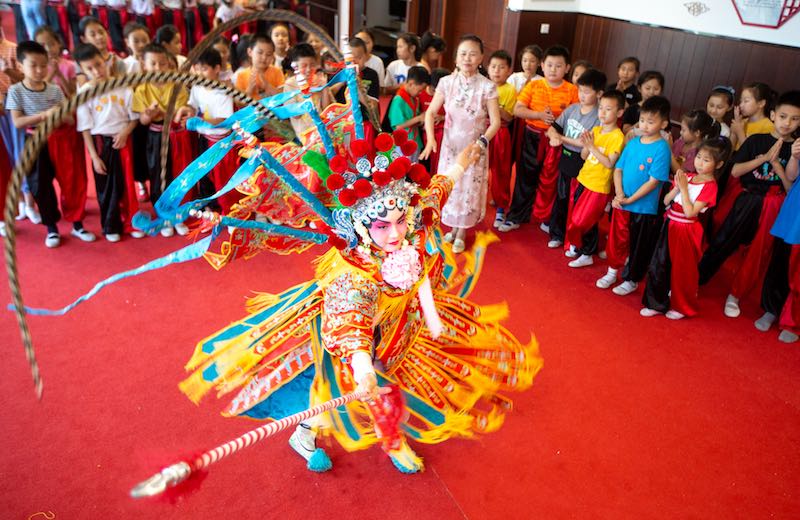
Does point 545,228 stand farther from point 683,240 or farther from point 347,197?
point 347,197

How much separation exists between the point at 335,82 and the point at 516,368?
1205 millimetres

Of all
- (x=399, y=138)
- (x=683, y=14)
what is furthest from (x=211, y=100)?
(x=683, y=14)

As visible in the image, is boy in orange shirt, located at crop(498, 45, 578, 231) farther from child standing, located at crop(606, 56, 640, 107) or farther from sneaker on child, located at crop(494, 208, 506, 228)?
child standing, located at crop(606, 56, 640, 107)

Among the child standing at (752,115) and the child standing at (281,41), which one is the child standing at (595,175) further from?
the child standing at (281,41)

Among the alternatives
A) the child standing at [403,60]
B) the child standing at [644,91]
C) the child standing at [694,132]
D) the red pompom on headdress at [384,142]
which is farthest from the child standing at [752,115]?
the red pompom on headdress at [384,142]

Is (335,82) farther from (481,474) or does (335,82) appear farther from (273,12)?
(481,474)

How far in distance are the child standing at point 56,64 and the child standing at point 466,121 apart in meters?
2.46

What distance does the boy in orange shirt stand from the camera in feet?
13.5

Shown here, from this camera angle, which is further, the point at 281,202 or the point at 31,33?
the point at 31,33

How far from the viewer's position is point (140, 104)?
371 centimetres

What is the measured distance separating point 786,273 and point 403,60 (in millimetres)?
3231

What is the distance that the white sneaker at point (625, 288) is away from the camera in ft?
11.8

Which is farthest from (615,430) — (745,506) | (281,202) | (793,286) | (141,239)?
(141,239)

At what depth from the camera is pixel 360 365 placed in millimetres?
1718
